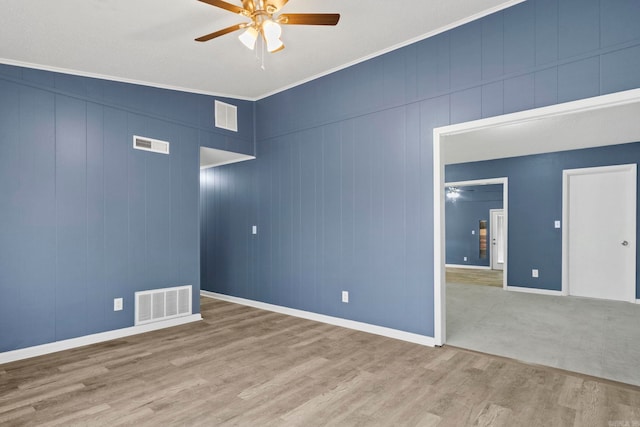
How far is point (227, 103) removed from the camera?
5258 millimetres

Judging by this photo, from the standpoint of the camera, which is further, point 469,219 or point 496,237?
point 469,219

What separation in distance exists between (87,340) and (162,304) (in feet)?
2.77

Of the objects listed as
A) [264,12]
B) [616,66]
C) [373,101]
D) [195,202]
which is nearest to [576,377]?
[616,66]

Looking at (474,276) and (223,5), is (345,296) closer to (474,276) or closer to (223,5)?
(223,5)

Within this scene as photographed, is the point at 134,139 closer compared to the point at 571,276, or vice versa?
the point at 134,139

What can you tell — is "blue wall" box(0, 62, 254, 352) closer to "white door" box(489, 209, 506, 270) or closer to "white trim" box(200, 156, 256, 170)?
"white trim" box(200, 156, 256, 170)

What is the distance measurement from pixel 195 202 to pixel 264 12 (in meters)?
2.96

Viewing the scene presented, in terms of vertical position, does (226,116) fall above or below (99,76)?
below

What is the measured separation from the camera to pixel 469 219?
10578 millimetres

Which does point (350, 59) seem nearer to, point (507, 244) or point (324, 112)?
point (324, 112)

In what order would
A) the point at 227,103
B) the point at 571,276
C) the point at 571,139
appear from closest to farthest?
1. the point at 227,103
2. the point at 571,139
3. the point at 571,276

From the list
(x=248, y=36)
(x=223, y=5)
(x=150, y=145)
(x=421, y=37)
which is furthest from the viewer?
(x=150, y=145)

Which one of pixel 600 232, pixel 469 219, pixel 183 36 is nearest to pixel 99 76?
pixel 183 36

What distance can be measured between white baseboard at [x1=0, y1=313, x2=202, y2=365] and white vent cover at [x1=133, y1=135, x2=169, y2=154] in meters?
2.14
